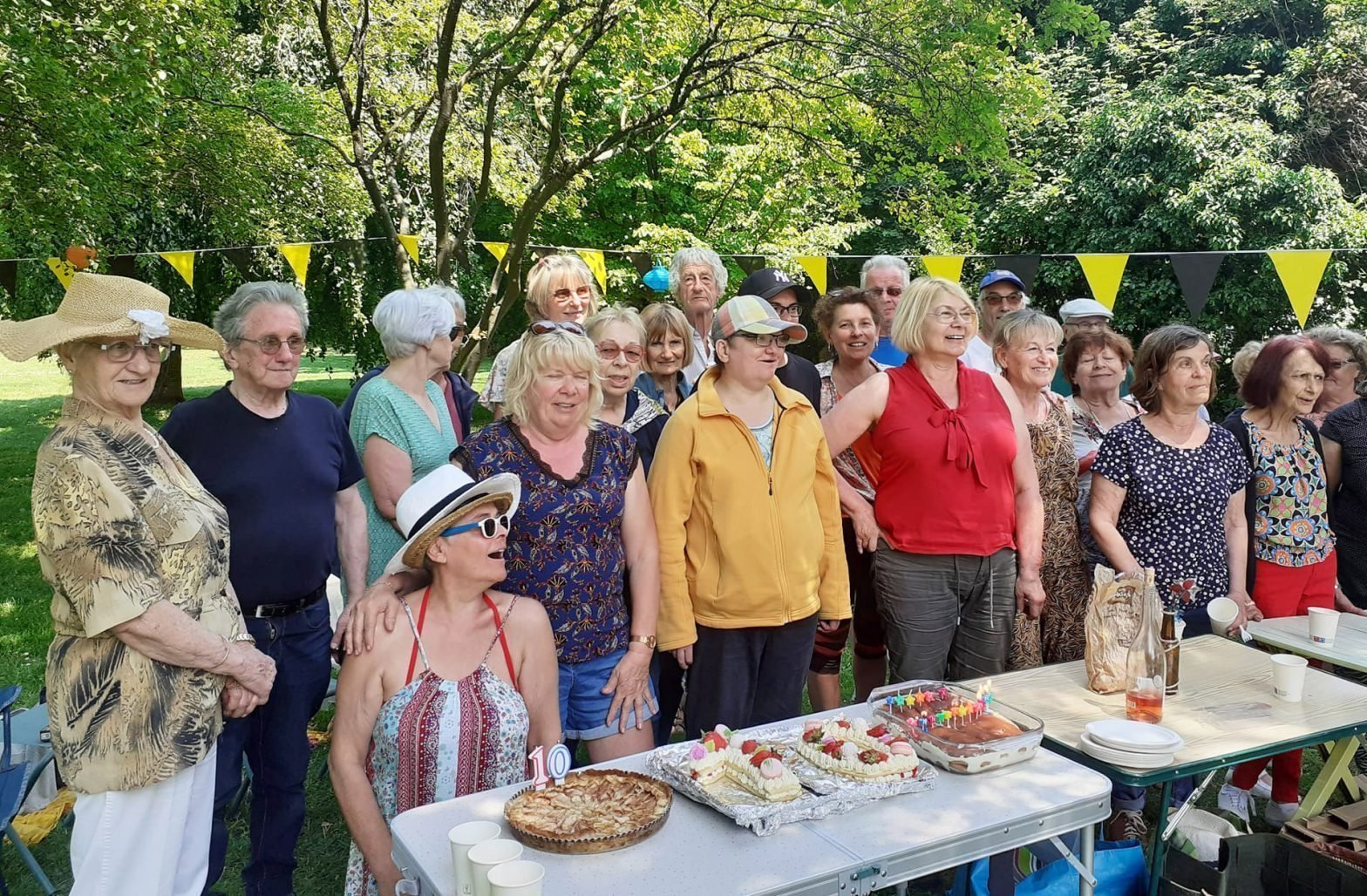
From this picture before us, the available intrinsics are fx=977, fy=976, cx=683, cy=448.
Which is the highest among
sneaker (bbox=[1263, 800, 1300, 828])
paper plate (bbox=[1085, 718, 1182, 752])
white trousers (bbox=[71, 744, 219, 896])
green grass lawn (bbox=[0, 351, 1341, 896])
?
paper plate (bbox=[1085, 718, 1182, 752])

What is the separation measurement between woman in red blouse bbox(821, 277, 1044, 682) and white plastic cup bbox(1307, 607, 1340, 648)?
0.99 m

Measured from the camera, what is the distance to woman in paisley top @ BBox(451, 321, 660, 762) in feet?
8.88

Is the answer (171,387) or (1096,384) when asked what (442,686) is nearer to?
(1096,384)

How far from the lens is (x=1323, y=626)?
10.7ft

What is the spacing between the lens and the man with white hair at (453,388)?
358 cm

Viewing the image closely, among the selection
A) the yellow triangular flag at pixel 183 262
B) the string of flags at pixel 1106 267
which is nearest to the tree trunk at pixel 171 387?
the string of flags at pixel 1106 267

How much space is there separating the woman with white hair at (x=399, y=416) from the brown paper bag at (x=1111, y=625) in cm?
211

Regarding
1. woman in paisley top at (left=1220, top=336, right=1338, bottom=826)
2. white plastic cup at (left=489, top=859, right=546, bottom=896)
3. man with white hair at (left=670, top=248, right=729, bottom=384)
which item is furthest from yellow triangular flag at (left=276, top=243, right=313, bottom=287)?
white plastic cup at (left=489, top=859, right=546, bottom=896)

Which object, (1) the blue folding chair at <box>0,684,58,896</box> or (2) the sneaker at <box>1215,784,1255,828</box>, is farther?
(2) the sneaker at <box>1215,784,1255,828</box>

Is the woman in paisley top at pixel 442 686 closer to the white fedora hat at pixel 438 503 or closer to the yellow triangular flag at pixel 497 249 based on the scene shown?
the white fedora hat at pixel 438 503

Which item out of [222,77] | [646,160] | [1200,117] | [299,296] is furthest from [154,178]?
[1200,117]

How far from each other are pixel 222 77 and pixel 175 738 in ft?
31.4

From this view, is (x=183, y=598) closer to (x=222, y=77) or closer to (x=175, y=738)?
(x=175, y=738)

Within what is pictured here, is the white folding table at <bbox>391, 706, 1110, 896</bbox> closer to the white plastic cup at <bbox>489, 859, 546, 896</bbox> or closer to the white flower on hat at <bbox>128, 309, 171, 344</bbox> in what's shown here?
the white plastic cup at <bbox>489, 859, 546, 896</bbox>
